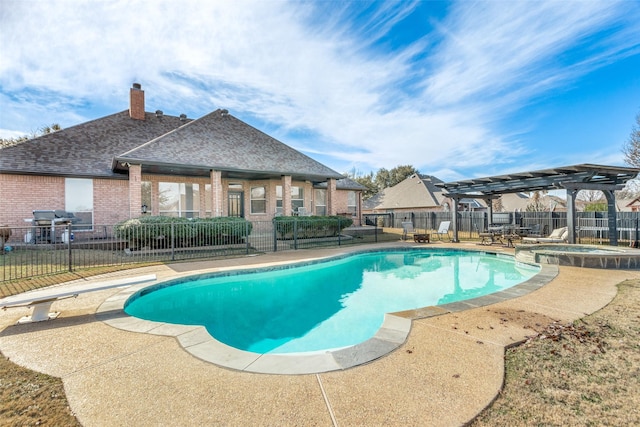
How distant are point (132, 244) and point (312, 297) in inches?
310

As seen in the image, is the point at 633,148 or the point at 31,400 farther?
the point at 633,148

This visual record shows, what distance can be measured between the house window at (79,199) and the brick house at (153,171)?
0.04 m

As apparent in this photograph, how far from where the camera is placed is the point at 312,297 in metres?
7.25

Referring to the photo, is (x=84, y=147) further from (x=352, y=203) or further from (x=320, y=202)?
(x=352, y=203)

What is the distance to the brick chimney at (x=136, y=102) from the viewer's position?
55.5 ft

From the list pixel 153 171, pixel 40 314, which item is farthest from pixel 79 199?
pixel 40 314

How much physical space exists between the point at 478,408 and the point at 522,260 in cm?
945

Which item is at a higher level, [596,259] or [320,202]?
[320,202]

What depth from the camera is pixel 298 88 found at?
14070 mm

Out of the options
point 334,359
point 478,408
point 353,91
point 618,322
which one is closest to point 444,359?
point 478,408

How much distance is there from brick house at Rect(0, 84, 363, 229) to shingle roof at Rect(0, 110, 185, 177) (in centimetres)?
4

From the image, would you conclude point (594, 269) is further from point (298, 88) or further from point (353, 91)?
point (298, 88)

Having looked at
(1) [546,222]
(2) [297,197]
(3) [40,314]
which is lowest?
(3) [40,314]

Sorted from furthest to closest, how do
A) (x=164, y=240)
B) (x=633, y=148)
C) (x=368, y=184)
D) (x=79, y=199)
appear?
(x=368, y=184)
(x=633, y=148)
(x=79, y=199)
(x=164, y=240)
